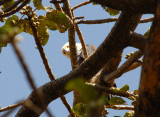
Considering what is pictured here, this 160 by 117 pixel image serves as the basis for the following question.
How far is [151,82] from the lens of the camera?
696 millimetres

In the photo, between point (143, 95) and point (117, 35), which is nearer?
point (143, 95)

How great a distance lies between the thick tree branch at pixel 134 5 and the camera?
1.14 meters

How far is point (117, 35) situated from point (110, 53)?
133 millimetres

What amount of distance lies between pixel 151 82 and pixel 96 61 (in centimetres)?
90

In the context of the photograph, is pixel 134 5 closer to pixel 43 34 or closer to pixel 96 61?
pixel 96 61

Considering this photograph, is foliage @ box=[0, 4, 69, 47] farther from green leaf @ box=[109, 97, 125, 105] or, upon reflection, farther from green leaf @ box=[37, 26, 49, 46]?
green leaf @ box=[109, 97, 125, 105]

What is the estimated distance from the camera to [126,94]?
182 cm

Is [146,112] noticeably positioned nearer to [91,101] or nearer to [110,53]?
[91,101]

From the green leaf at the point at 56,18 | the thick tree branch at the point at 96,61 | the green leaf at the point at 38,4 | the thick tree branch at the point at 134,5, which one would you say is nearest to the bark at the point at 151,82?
the thick tree branch at the point at 134,5

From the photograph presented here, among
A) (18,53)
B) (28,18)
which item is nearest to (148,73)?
(18,53)

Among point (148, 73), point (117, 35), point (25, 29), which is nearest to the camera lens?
point (148, 73)

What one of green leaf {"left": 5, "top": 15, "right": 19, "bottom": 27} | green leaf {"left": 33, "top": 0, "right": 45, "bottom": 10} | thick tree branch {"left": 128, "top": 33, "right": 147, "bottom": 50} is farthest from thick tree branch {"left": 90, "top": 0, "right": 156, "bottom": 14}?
green leaf {"left": 5, "top": 15, "right": 19, "bottom": 27}

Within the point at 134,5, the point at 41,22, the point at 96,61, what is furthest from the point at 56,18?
the point at 134,5

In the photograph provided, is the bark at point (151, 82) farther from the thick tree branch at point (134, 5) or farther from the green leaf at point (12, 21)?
the green leaf at point (12, 21)
